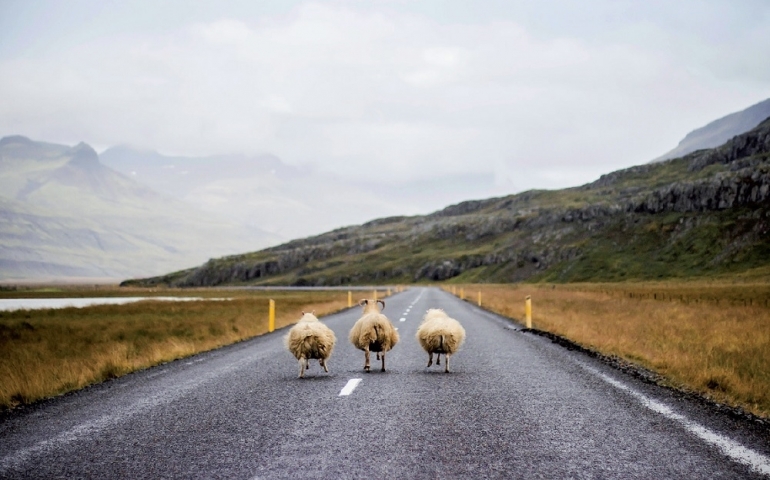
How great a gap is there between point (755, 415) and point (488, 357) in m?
7.50

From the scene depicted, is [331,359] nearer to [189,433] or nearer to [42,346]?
[189,433]

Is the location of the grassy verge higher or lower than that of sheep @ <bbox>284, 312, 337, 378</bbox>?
lower

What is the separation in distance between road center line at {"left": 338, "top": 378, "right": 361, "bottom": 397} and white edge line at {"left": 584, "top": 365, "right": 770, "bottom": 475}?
4590 millimetres

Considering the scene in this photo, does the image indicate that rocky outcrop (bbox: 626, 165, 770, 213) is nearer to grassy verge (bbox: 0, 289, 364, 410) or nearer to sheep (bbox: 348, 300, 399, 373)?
grassy verge (bbox: 0, 289, 364, 410)

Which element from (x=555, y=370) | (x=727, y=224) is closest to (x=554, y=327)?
(x=555, y=370)

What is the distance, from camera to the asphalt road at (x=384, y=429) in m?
6.16

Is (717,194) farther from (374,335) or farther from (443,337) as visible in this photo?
(374,335)

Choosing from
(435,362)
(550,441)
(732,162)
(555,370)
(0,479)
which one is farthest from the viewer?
(732,162)

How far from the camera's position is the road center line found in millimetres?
10500

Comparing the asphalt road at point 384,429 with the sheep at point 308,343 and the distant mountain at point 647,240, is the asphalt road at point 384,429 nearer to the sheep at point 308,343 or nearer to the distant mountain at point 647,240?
the sheep at point 308,343

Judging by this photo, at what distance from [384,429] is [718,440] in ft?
12.5

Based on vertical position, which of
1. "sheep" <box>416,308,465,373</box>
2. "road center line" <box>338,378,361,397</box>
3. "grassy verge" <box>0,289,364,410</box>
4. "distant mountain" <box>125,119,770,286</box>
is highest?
"distant mountain" <box>125,119,770,286</box>

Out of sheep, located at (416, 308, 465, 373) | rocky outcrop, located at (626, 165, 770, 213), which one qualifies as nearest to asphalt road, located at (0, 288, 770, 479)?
sheep, located at (416, 308, 465, 373)

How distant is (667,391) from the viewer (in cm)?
1061
